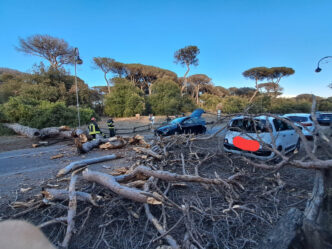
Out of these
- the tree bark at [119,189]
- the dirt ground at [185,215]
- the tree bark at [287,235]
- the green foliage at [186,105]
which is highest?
the green foliage at [186,105]

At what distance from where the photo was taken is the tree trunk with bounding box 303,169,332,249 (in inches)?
46.8

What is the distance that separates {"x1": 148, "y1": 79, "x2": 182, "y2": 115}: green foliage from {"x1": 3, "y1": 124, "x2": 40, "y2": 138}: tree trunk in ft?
54.7

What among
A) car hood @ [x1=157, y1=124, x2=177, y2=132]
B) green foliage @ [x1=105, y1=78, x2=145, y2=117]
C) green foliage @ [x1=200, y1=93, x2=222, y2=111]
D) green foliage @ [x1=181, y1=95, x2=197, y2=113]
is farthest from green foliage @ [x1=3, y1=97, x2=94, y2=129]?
green foliage @ [x1=200, y1=93, x2=222, y2=111]

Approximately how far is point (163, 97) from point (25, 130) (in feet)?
59.9

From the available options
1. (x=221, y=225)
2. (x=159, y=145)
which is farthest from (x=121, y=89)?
(x=221, y=225)

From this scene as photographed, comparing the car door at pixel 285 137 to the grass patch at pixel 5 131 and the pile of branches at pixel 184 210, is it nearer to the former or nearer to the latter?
the pile of branches at pixel 184 210

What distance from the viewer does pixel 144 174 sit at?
9.97 feet

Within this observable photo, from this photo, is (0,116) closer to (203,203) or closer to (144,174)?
(144,174)

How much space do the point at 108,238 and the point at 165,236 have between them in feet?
2.38

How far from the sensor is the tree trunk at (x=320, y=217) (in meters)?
1.19

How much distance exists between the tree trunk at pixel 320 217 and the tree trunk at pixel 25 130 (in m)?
11.5

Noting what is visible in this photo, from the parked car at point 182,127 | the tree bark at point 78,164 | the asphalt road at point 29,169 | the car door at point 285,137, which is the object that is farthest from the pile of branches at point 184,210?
the parked car at point 182,127

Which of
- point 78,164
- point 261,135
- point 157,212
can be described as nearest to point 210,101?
point 261,135

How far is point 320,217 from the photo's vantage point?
1.24 meters
